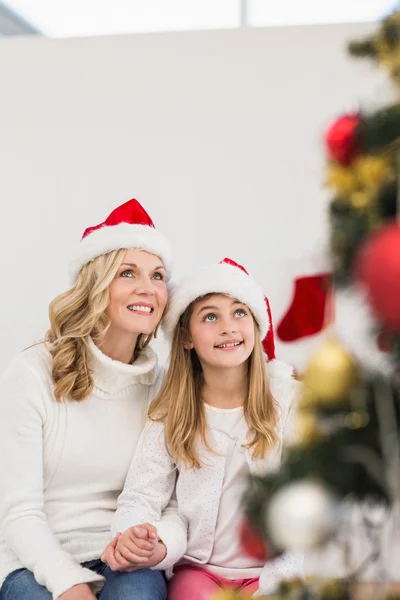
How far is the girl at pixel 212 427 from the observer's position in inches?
69.5

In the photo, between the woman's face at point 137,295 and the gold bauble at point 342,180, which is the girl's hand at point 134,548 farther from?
the gold bauble at point 342,180

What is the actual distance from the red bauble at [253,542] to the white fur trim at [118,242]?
1.15 meters

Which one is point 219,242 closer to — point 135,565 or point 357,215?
point 135,565

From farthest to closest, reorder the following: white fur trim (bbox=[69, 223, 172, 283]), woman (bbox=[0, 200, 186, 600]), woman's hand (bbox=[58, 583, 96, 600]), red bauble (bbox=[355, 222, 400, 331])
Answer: white fur trim (bbox=[69, 223, 172, 283]) < woman (bbox=[0, 200, 186, 600]) < woman's hand (bbox=[58, 583, 96, 600]) < red bauble (bbox=[355, 222, 400, 331])

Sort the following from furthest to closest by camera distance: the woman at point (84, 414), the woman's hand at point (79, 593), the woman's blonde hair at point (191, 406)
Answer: the woman's blonde hair at point (191, 406) < the woman at point (84, 414) < the woman's hand at point (79, 593)

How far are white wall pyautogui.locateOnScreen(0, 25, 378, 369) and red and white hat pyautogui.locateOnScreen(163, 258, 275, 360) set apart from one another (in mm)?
609

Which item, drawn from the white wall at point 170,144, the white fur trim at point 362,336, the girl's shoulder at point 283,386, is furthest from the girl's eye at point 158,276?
the white fur trim at point 362,336

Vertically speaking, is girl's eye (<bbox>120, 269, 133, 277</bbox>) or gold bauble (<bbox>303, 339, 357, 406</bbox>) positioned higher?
girl's eye (<bbox>120, 269, 133, 277</bbox>)

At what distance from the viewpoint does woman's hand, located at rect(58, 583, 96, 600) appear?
1.57 metres

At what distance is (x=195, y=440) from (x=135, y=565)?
0.35 m

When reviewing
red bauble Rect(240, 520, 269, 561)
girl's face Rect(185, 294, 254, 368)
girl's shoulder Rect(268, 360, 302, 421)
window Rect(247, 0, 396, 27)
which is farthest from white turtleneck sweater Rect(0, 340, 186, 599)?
window Rect(247, 0, 396, 27)

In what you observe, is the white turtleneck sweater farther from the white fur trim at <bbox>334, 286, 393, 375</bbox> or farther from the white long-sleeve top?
→ the white fur trim at <bbox>334, 286, 393, 375</bbox>

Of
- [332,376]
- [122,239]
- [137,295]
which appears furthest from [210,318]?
[332,376]

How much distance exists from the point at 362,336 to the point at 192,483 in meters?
1.07
